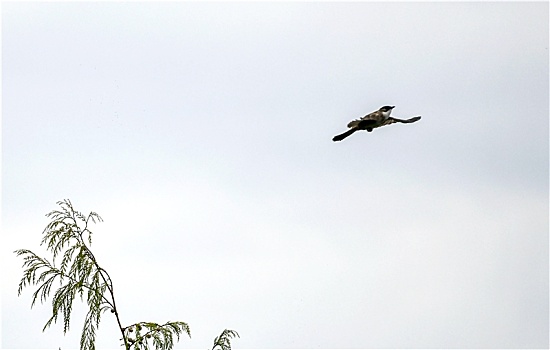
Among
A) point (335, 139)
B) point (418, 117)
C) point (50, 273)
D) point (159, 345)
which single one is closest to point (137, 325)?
point (159, 345)

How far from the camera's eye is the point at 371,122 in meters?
12.9

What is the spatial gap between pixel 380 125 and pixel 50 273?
4.31 m

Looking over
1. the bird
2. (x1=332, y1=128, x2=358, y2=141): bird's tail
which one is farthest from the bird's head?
(x1=332, y1=128, x2=358, y2=141): bird's tail

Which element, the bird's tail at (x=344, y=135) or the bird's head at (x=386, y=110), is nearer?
the bird's tail at (x=344, y=135)

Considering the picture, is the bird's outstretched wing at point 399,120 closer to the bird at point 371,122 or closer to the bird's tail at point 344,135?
the bird at point 371,122

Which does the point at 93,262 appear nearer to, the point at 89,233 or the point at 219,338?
the point at 89,233

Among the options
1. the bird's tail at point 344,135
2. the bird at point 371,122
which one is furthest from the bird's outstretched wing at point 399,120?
the bird's tail at point 344,135

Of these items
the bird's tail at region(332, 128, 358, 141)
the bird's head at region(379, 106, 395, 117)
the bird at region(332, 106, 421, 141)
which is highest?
the bird's head at region(379, 106, 395, 117)

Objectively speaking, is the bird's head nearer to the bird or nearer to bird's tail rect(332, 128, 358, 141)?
the bird

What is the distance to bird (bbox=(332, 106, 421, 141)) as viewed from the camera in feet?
42.1

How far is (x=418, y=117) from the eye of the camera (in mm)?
13281

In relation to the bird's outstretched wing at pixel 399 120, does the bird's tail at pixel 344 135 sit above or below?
below

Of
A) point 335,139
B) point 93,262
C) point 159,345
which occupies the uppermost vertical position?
point 335,139

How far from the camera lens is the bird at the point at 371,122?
1284 cm
